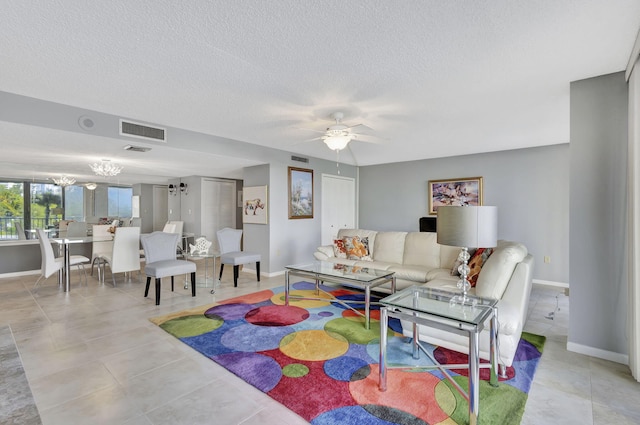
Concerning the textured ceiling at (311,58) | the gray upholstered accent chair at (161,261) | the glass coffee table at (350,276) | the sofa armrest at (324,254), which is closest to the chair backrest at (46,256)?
the textured ceiling at (311,58)

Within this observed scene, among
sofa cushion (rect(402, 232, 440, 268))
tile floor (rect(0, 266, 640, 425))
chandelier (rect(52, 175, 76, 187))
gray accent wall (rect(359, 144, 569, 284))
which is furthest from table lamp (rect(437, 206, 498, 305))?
chandelier (rect(52, 175, 76, 187))

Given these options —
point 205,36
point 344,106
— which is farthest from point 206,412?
point 344,106

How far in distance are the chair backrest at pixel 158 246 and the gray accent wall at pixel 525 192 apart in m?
4.86

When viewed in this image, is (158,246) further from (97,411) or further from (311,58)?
(311,58)

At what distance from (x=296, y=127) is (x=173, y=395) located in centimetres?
331

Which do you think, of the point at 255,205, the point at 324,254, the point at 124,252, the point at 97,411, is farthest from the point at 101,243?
the point at 97,411

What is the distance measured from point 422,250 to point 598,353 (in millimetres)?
2183

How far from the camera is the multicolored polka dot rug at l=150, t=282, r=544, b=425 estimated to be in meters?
1.87

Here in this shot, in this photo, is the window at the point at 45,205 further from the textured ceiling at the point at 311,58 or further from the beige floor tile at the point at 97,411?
the beige floor tile at the point at 97,411

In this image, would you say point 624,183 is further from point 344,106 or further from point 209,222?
point 209,222

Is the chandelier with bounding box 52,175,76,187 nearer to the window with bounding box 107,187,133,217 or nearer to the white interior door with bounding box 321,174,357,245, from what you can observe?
the window with bounding box 107,187,133,217

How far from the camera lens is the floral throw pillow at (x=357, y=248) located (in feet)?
15.8

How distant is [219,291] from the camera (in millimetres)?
4621

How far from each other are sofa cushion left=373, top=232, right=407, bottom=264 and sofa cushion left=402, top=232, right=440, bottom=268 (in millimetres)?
98
